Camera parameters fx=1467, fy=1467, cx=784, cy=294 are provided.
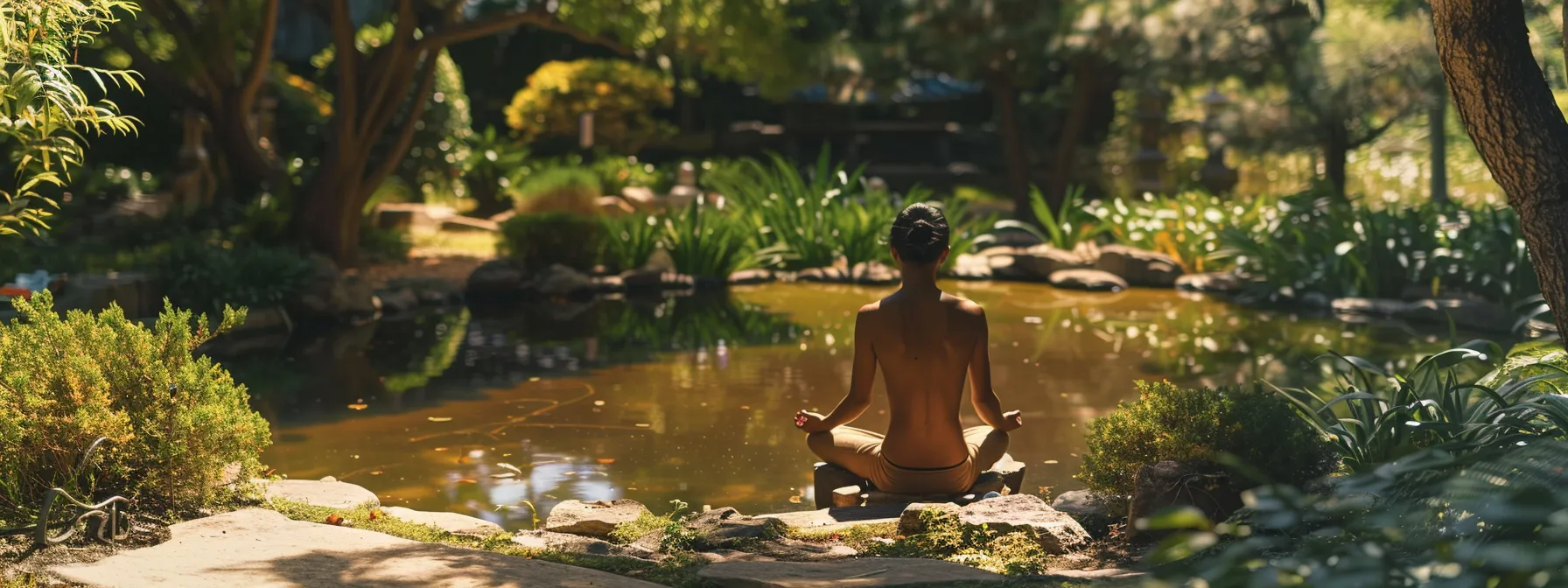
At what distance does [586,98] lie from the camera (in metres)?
A: 21.8

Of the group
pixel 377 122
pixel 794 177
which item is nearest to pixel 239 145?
pixel 377 122

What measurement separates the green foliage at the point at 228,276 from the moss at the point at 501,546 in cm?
651

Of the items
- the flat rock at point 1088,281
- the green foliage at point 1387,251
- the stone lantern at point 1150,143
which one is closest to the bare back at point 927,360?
the green foliage at point 1387,251

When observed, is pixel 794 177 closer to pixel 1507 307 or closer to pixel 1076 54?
pixel 1076 54

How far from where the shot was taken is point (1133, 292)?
1370 centimetres

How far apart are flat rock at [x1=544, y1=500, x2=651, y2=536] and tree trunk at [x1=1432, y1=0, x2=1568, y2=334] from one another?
2.96 metres

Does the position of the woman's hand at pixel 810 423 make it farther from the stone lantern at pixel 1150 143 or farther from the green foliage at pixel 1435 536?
the stone lantern at pixel 1150 143

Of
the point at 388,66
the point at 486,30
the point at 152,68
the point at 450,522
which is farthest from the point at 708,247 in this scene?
the point at 450,522

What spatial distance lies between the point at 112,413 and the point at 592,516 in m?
1.54

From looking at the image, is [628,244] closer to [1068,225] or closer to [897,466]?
[1068,225]

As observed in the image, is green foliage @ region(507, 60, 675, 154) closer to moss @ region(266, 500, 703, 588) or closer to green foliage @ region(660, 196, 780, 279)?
green foliage @ region(660, 196, 780, 279)

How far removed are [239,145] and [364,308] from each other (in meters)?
3.10

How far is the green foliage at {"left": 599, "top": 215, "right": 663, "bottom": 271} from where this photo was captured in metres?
14.1

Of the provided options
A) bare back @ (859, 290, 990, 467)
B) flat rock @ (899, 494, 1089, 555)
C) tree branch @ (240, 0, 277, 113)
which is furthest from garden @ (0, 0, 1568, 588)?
tree branch @ (240, 0, 277, 113)
